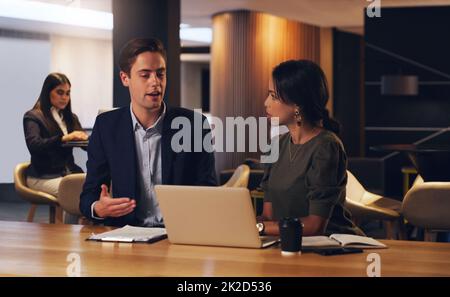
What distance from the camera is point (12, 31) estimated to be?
12.6 m

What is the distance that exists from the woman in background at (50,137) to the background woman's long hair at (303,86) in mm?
3445

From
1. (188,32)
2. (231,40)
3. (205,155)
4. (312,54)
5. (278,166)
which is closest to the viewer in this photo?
(278,166)

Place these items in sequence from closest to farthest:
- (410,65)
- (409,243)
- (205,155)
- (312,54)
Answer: (409,243) < (205,155) < (410,65) < (312,54)

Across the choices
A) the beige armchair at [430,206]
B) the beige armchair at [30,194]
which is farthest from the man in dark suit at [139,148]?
the beige armchair at [30,194]

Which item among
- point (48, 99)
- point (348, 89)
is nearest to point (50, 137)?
point (48, 99)

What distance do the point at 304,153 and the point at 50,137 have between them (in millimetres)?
3750

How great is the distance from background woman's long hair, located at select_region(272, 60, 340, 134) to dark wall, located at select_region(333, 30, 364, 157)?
1150 cm

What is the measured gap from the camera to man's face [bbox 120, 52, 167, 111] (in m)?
3.22

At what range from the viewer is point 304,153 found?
304 cm

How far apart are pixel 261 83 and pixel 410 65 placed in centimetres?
254

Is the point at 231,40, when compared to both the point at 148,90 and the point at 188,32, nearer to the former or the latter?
the point at 188,32

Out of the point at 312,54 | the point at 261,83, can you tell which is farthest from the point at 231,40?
the point at 312,54

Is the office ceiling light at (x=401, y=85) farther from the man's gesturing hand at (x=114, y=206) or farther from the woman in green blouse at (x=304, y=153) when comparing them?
the man's gesturing hand at (x=114, y=206)

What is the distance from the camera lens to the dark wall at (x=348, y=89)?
14.6m
